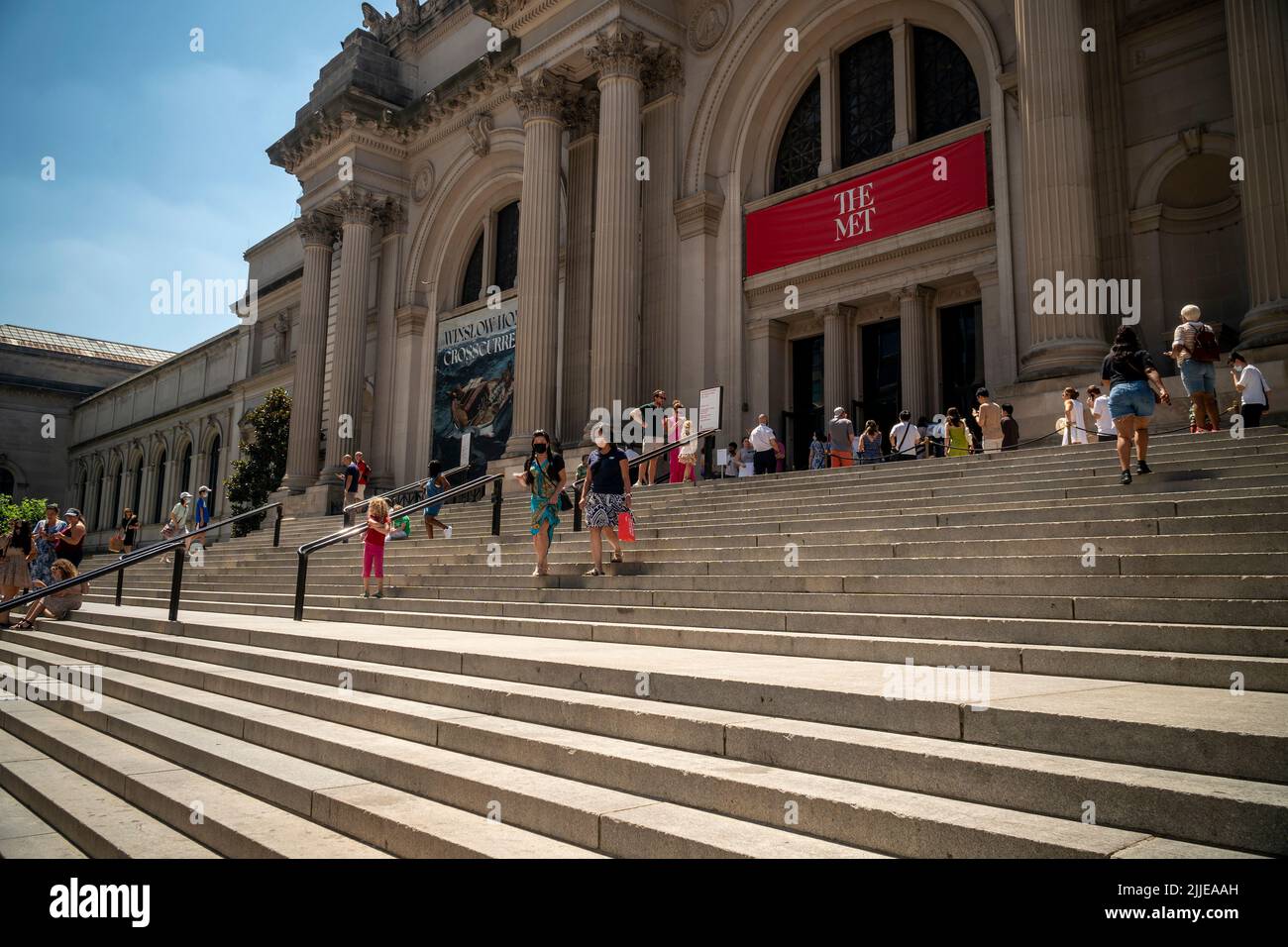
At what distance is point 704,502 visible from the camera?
11.9 m

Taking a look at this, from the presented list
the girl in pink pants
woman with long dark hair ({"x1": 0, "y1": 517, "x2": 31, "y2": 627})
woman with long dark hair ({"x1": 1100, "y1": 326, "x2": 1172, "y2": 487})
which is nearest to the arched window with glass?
the girl in pink pants

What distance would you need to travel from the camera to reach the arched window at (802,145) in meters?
19.3

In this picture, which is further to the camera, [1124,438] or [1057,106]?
[1057,106]

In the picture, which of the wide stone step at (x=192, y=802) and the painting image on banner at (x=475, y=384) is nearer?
the wide stone step at (x=192, y=802)

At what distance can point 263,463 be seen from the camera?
30891mm

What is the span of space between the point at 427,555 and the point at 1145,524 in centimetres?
964

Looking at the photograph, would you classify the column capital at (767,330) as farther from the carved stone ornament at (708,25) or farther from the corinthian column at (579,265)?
the carved stone ornament at (708,25)

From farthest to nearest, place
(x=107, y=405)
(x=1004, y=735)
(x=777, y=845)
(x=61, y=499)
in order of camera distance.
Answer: (x=61, y=499) < (x=107, y=405) < (x=1004, y=735) < (x=777, y=845)

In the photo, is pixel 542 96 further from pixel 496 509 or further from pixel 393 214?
pixel 496 509

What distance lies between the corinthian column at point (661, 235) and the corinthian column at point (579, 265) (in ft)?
5.85

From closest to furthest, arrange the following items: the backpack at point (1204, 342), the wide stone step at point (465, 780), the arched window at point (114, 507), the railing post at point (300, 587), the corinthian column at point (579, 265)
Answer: the wide stone step at point (465, 780)
the backpack at point (1204, 342)
the railing post at point (300, 587)
the corinthian column at point (579, 265)
the arched window at point (114, 507)

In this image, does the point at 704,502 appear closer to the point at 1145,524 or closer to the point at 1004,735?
the point at 1145,524

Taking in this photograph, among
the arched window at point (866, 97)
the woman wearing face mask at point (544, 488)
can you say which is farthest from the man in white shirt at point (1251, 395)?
the arched window at point (866, 97)

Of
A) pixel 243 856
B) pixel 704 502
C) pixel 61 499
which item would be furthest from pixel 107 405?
pixel 243 856
